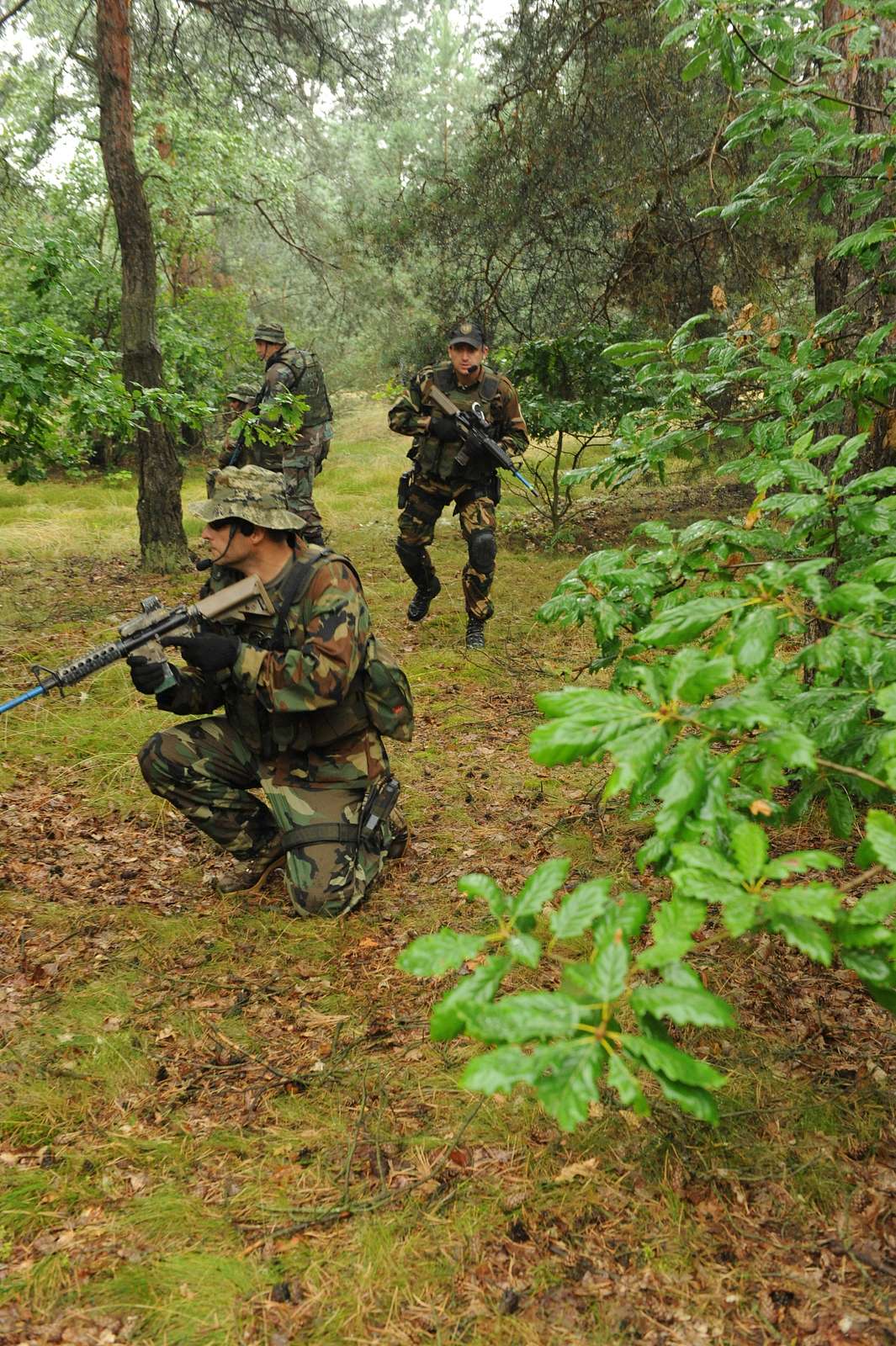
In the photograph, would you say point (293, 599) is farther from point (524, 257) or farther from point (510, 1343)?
point (524, 257)

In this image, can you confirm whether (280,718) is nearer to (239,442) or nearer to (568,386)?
(239,442)

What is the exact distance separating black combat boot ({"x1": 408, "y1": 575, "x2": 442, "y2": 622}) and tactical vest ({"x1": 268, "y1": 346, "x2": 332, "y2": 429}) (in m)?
2.04

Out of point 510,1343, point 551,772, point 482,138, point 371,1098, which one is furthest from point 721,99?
point 510,1343

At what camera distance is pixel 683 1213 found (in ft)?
7.53

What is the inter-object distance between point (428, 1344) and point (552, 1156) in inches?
23.3

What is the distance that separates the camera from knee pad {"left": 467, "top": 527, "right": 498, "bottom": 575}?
6.89 m

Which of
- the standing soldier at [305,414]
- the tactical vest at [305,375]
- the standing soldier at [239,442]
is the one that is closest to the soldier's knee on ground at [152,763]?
the standing soldier at [305,414]

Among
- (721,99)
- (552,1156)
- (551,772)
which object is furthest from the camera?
(721,99)

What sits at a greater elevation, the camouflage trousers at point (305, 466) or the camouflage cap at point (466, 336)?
the camouflage cap at point (466, 336)

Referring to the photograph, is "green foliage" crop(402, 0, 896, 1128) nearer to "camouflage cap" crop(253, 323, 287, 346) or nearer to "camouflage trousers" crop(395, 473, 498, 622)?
"camouflage trousers" crop(395, 473, 498, 622)

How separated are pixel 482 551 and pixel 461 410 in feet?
3.56

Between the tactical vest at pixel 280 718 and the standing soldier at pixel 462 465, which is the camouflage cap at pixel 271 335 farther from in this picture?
the tactical vest at pixel 280 718

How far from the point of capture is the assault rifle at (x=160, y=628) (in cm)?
358

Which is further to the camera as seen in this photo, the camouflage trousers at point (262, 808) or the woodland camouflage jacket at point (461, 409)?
the woodland camouflage jacket at point (461, 409)
